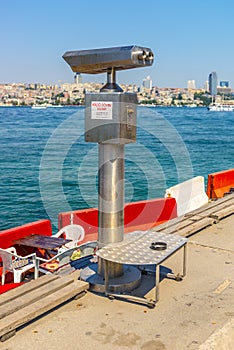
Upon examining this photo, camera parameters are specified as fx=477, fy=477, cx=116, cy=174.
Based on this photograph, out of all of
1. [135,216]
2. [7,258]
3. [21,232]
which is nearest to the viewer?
[7,258]

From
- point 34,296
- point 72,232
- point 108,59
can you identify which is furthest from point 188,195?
point 34,296

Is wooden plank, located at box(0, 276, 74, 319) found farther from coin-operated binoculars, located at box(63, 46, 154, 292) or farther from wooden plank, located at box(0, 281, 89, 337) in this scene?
coin-operated binoculars, located at box(63, 46, 154, 292)

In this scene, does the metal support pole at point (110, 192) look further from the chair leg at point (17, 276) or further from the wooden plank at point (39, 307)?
the chair leg at point (17, 276)

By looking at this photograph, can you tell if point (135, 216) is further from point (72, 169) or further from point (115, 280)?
point (72, 169)

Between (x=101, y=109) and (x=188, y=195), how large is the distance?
7.81m

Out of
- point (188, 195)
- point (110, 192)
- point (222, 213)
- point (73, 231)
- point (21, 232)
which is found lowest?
point (188, 195)

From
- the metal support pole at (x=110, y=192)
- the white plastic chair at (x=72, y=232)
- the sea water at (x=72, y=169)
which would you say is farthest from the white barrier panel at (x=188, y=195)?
the metal support pole at (x=110, y=192)

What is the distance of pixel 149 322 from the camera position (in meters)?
4.21

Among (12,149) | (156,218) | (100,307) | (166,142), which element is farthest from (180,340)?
(166,142)

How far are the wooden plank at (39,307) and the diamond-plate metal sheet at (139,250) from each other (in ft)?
1.45

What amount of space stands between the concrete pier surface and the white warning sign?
1.78m

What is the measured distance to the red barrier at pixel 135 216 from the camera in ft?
29.9

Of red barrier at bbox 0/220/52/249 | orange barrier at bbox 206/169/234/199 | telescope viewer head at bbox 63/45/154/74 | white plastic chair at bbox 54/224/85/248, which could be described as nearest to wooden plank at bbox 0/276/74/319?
telescope viewer head at bbox 63/45/154/74

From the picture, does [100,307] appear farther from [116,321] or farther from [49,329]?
[49,329]
